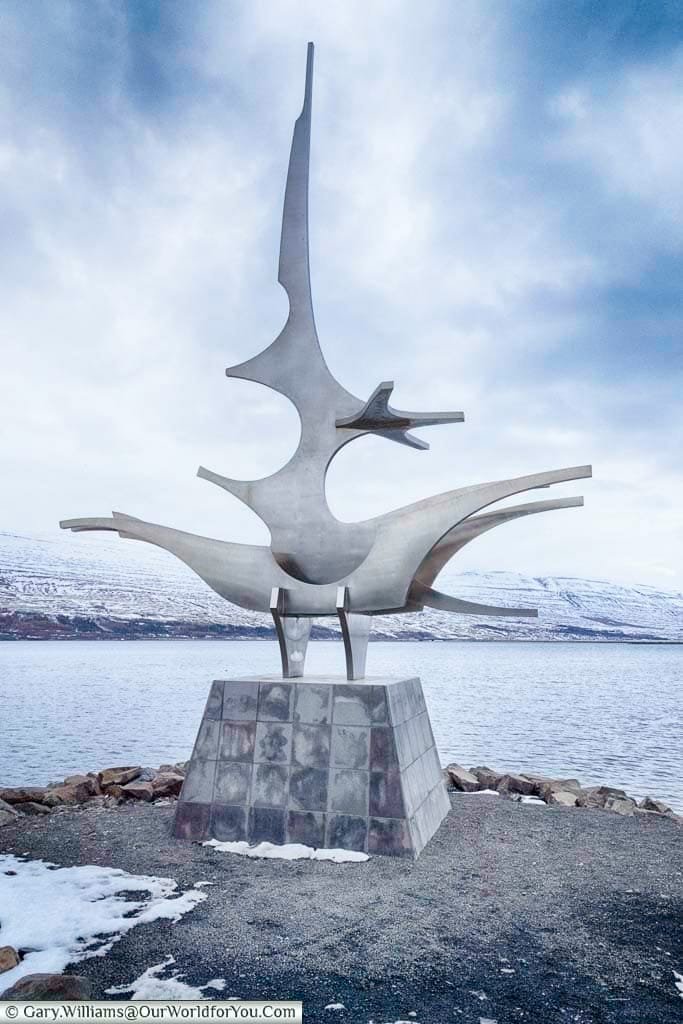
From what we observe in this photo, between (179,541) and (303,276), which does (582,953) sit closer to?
(179,541)

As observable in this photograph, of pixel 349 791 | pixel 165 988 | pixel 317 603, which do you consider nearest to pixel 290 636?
pixel 317 603

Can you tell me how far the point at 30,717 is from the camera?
30016 mm

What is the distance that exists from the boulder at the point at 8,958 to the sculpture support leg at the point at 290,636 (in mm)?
5155

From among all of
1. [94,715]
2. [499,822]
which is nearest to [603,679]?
[94,715]

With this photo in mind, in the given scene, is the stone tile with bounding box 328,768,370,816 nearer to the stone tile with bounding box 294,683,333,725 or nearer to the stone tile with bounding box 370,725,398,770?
the stone tile with bounding box 370,725,398,770

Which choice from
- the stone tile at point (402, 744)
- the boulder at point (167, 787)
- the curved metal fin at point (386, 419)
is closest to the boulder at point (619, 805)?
the stone tile at point (402, 744)

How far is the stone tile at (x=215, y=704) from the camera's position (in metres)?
10.1

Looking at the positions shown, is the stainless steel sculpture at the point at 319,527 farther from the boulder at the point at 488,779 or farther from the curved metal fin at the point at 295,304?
the boulder at the point at 488,779

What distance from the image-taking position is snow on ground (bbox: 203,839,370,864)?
891cm

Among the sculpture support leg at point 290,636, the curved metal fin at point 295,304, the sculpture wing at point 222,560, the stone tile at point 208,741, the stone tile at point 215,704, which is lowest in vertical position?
the stone tile at point 208,741

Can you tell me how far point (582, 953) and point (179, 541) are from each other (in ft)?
23.3

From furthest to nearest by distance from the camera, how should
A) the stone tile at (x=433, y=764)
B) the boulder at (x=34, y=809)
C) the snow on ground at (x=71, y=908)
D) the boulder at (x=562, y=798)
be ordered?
the boulder at (x=562, y=798) < the boulder at (x=34, y=809) < the stone tile at (x=433, y=764) < the snow on ground at (x=71, y=908)

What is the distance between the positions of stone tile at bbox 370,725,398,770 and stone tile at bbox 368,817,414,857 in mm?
597

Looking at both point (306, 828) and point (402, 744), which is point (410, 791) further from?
point (306, 828)
